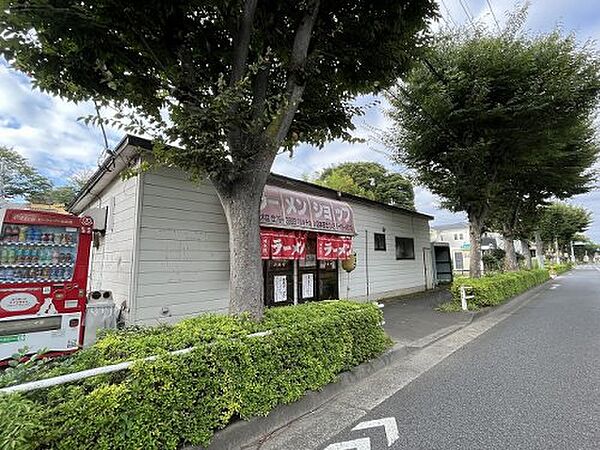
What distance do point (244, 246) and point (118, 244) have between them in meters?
3.83

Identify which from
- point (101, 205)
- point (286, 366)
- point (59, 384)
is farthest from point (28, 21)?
point (101, 205)

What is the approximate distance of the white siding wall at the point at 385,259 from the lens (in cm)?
1049

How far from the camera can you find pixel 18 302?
4.51m

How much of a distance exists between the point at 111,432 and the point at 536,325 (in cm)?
920

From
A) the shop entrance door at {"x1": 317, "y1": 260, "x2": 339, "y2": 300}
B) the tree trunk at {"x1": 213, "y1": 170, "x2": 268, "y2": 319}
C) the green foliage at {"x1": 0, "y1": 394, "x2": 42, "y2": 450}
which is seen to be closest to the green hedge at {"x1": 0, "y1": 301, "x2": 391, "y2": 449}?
the green foliage at {"x1": 0, "y1": 394, "x2": 42, "y2": 450}

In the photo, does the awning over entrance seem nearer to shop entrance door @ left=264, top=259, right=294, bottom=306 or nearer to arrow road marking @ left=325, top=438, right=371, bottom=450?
shop entrance door @ left=264, top=259, right=294, bottom=306

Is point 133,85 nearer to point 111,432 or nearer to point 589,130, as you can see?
point 111,432

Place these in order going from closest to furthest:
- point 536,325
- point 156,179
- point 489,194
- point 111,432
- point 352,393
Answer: point 111,432 → point 352,393 → point 156,179 → point 536,325 → point 489,194

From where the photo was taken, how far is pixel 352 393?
3.94 meters

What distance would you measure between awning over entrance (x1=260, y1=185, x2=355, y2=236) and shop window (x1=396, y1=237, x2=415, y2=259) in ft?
14.4

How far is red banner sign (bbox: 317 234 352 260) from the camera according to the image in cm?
845

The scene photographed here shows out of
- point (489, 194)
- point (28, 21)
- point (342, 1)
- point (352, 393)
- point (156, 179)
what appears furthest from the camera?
point (489, 194)

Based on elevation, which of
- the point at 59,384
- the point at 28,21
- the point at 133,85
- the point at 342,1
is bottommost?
the point at 59,384

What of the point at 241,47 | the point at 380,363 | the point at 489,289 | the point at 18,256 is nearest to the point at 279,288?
the point at 380,363
